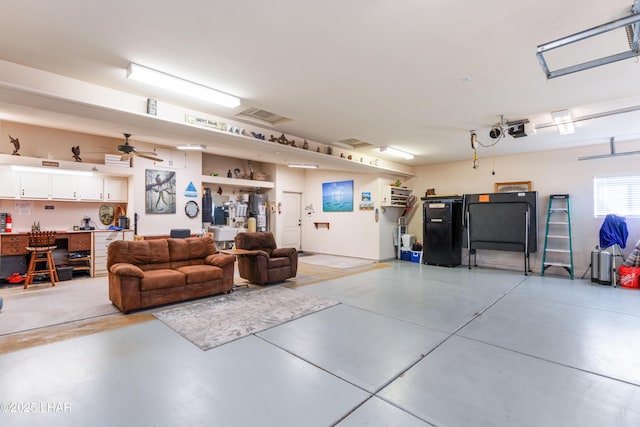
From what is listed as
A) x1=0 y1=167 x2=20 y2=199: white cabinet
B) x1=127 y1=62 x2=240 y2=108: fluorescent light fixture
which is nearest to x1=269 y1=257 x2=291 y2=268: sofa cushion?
x1=127 y1=62 x2=240 y2=108: fluorescent light fixture

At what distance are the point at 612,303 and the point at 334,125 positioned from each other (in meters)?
5.22

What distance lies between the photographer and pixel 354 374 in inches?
94.9

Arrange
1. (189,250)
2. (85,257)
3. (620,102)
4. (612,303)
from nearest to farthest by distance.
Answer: (620,102)
(612,303)
(189,250)
(85,257)

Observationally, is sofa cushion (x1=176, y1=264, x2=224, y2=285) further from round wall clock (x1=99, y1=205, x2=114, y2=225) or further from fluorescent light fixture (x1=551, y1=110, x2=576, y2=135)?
fluorescent light fixture (x1=551, y1=110, x2=576, y2=135)

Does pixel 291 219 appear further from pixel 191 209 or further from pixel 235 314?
pixel 235 314

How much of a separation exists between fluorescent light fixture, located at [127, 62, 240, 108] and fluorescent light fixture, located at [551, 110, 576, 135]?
16.0 ft

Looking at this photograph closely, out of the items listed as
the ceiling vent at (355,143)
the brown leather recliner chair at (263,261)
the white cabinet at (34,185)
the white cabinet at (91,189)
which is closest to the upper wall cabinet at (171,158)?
the white cabinet at (91,189)

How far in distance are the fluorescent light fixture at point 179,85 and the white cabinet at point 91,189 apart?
409cm

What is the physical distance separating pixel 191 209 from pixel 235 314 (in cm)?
445

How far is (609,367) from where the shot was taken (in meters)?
2.55

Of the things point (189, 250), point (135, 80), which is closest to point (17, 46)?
point (135, 80)

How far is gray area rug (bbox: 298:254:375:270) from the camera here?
7.52 metres

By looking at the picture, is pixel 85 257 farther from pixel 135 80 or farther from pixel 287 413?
pixel 287 413

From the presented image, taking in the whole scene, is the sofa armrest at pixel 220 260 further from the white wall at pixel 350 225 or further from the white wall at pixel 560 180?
the white wall at pixel 560 180
